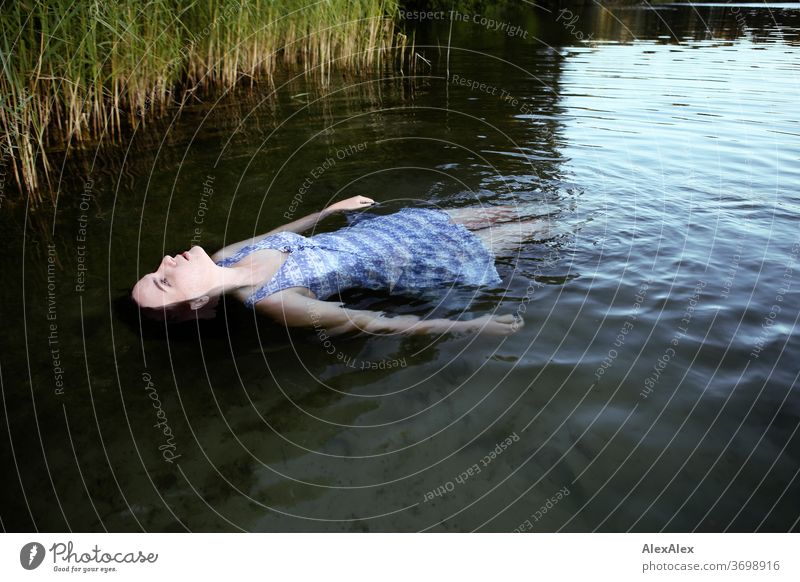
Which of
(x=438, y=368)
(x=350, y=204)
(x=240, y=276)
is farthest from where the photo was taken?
(x=350, y=204)

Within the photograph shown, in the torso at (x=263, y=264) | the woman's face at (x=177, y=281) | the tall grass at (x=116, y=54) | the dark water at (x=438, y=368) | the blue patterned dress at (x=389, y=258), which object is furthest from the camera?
the tall grass at (x=116, y=54)

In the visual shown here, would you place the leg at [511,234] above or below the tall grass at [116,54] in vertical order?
below

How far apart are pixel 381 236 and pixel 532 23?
2365cm

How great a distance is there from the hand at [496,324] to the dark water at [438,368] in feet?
0.27

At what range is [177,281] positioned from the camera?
3588mm

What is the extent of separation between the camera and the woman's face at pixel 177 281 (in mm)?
3586

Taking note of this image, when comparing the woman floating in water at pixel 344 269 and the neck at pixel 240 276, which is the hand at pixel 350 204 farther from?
the neck at pixel 240 276

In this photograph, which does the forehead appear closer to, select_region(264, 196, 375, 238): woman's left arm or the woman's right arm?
the woman's right arm

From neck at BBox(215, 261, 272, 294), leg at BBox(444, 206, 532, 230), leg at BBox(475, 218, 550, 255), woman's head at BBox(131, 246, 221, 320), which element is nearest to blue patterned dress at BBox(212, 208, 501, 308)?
neck at BBox(215, 261, 272, 294)

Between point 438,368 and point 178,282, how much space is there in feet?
5.51

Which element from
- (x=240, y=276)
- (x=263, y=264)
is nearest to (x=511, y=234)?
(x=263, y=264)

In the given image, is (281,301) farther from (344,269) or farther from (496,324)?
(496,324)

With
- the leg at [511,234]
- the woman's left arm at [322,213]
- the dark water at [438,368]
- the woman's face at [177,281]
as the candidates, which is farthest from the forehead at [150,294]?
the leg at [511,234]

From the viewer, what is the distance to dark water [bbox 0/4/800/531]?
2.55 m
